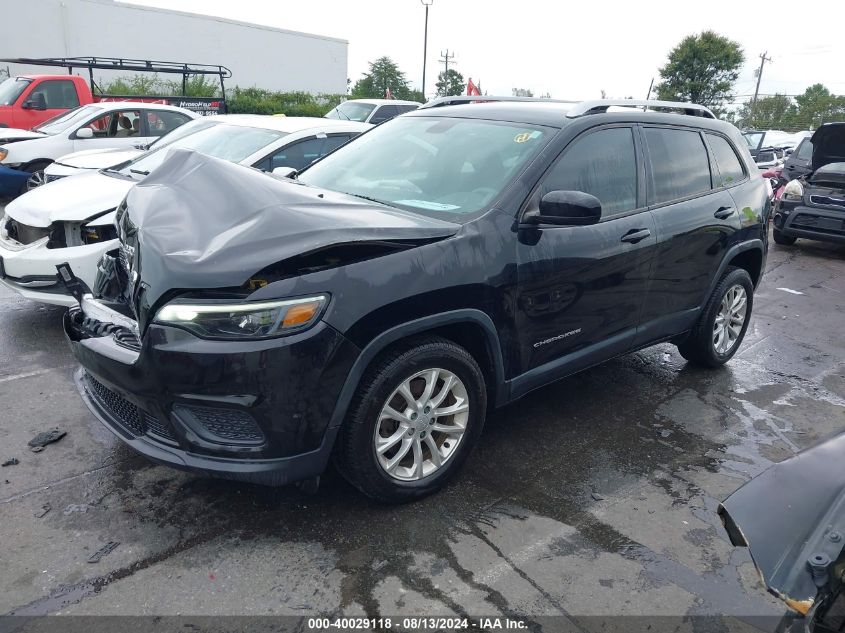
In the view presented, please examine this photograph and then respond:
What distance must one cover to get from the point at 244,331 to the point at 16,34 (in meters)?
36.8

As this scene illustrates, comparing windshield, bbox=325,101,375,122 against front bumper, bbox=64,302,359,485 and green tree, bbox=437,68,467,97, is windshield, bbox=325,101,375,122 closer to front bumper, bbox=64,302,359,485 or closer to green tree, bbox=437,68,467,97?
front bumper, bbox=64,302,359,485

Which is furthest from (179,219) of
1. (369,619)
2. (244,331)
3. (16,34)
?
(16,34)

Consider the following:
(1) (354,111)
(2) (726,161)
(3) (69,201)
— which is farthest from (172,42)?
(2) (726,161)

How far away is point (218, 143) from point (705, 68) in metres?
37.3

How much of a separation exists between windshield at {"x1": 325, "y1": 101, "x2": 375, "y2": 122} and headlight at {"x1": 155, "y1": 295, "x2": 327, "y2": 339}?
1324cm

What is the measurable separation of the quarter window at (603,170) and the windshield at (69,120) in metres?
9.37

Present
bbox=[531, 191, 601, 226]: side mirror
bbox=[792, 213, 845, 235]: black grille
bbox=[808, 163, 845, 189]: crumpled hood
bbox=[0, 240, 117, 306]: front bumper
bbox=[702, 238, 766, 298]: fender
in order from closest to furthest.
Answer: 1. bbox=[531, 191, 601, 226]: side mirror
2. bbox=[702, 238, 766, 298]: fender
3. bbox=[0, 240, 117, 306]: front bumper
4. bbox=[792, 213, 845, 235]: black grille
5. bbox=[808, 163, 845, 189]: crumpled hood

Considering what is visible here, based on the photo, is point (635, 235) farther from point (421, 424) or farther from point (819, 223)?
point (819, 223)

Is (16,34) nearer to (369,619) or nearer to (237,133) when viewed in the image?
(237,133)

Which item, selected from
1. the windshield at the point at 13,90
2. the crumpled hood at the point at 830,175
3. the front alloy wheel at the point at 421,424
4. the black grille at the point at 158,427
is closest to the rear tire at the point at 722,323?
the front alloy wheel at the point at 421,424

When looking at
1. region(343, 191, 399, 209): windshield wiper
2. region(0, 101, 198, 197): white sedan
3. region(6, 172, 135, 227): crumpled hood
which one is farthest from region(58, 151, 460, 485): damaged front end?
region(0, 101, 198, 197): white sedan

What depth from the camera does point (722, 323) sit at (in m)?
5.02

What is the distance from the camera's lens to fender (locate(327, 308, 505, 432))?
2.73m

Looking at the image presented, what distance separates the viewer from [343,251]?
2713 millimetres
